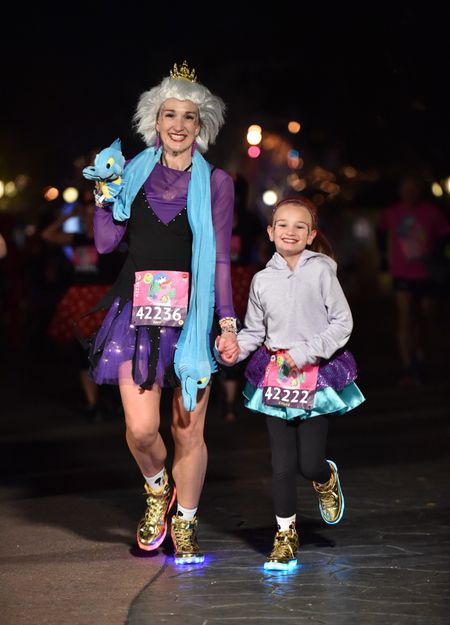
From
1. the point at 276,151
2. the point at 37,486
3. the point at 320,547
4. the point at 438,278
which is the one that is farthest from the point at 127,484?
the point at 276,151

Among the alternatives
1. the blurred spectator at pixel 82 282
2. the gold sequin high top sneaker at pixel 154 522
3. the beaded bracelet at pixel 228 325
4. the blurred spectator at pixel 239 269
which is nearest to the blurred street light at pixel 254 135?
the blurred spectator at pixel 239 269

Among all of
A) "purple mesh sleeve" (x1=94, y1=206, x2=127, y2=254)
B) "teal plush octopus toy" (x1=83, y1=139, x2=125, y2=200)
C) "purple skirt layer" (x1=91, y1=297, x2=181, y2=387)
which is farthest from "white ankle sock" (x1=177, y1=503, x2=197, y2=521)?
"teal plush octopus toy" (x1=83, y1=139, x2=125, y2=200)

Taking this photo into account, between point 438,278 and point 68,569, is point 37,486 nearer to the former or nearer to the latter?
point 68,569

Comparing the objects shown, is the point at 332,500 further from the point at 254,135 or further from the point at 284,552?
the point at 254,135

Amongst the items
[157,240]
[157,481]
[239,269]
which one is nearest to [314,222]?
[157,240]

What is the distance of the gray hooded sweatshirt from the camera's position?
6.51 meters

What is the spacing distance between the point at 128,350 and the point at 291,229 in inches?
37.2

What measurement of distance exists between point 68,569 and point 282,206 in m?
1.94

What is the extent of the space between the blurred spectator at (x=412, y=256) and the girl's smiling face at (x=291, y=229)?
7814 millimetres

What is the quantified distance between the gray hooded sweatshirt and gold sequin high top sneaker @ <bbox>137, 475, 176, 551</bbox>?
818mm

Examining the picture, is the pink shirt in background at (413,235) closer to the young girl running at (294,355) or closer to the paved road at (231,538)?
the paved road at (231,538)

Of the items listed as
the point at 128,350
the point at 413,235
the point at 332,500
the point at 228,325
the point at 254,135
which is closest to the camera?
the point at 228,325

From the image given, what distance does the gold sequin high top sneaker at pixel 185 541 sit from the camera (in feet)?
21.8

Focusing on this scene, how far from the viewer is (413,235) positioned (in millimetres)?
14438
